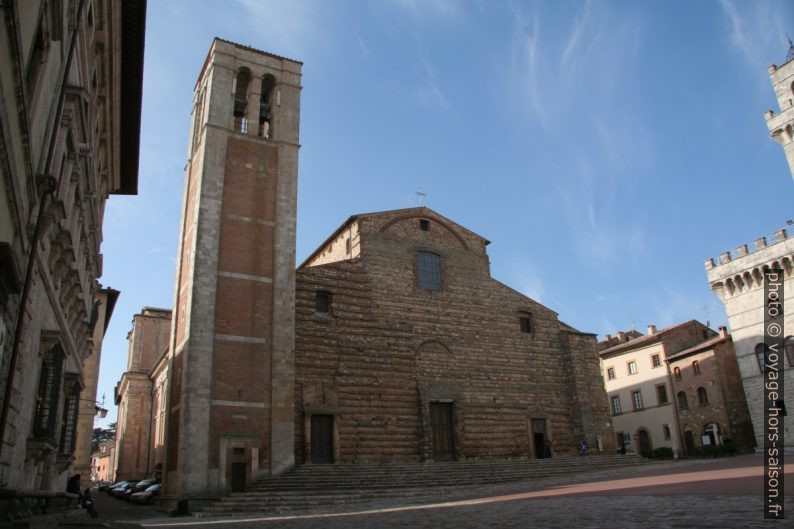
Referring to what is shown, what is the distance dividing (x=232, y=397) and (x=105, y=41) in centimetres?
1174

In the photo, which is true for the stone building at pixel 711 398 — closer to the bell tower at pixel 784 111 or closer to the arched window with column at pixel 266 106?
the bell tower at pixel 784 111

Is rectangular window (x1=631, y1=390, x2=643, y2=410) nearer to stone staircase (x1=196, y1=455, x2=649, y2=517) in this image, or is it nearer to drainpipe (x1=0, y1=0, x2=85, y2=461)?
stone staircase (x1=196, y1=455, x2=649, y2=517)

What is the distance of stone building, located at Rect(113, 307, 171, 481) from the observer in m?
39.4

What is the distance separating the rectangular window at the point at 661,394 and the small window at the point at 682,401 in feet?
3.49

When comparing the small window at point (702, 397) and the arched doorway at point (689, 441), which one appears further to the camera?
the arched doorway at point (689, 441)

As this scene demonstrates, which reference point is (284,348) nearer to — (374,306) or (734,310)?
(374,306)

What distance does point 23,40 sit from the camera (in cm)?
627

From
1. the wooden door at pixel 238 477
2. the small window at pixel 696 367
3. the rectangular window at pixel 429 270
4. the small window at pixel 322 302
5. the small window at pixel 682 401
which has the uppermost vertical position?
the rectangular window at pixel 429 270

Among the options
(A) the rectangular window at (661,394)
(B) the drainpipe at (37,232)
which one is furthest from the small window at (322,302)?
(A) the rectangular window at (661,394)

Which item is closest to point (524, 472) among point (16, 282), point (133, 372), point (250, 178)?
point (250, 178)

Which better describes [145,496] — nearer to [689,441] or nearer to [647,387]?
[689,441]

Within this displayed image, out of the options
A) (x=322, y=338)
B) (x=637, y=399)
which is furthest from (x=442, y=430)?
(x=637, y=399)

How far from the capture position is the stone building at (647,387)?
39844 mm

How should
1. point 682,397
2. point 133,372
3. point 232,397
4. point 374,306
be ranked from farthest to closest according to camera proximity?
point 133,372
point 682,397
point 374,306
point 232,397
